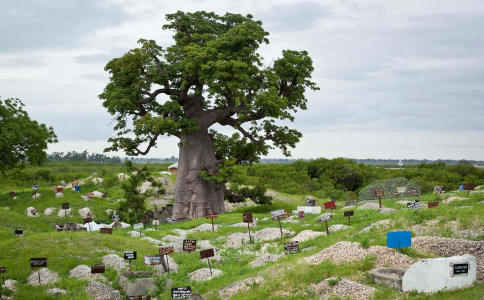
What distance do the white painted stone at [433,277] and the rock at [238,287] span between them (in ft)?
15.1

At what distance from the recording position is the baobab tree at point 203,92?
1358 inches

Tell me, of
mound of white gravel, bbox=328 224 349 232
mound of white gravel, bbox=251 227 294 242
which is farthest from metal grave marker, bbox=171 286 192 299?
mound of white gravel, bbox=328 224 349 232

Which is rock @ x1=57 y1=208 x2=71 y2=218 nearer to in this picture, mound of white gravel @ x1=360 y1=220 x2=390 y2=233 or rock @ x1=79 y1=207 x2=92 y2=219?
rock @ x1=79 y1=207 x2=92 y2=219

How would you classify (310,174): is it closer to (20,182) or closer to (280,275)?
(20,182)

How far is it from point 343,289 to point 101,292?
333 inches

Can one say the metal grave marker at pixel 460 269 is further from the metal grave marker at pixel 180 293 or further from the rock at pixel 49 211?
the rock at pixel 49 211

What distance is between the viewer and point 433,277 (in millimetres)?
14414

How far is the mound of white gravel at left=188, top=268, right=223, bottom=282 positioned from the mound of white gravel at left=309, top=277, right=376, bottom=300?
184 inches

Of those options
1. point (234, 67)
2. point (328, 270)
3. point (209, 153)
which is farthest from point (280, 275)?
point (209, 153)

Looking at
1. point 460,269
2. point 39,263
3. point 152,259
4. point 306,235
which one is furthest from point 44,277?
point 460,269

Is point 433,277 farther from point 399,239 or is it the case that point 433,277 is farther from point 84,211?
point 84,211

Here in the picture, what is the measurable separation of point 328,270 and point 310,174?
6200cm

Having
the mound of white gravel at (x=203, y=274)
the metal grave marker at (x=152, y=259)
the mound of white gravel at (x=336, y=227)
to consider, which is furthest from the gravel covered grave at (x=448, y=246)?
the metal grave marker at (x=152, y=259)

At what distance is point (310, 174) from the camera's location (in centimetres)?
7756
